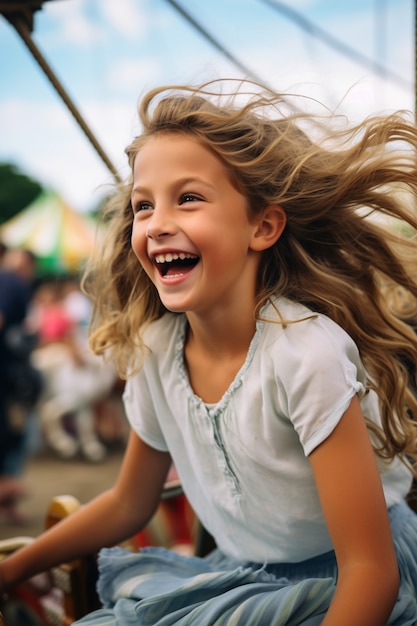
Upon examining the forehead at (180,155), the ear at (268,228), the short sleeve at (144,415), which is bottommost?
the short sleeve at (144,415)

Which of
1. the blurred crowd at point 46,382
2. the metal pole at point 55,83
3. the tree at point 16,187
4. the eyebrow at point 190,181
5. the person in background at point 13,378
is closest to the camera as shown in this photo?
the eyebrow at point 190,181

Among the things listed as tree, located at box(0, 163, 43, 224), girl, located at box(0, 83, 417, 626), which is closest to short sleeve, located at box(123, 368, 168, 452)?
girl, located at box(0, 83, 417, 626)

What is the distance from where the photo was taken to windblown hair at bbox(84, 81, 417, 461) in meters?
1.25

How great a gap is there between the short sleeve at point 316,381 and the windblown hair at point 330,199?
11cm

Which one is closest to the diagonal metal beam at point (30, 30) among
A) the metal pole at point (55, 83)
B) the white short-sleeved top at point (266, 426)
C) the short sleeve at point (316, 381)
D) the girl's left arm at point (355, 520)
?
the metal pole at point (55, 83)

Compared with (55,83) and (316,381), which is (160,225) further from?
(55,83)

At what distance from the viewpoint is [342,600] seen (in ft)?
3.53

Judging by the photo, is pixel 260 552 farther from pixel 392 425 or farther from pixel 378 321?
pixel 378 321

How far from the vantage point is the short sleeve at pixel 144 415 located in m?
1.45

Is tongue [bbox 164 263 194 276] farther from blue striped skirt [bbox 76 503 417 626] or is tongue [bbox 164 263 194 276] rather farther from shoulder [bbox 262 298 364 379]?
blue striped skirt [bbox 76 503 417 626]

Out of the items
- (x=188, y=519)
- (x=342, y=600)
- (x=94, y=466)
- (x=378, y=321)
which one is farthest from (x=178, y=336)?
(x=94, y=466)

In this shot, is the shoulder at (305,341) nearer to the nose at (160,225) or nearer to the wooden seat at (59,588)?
the nose at (160,225)

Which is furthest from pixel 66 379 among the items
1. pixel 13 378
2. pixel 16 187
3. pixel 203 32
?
pixel 16 187

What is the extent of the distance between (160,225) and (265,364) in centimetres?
26
